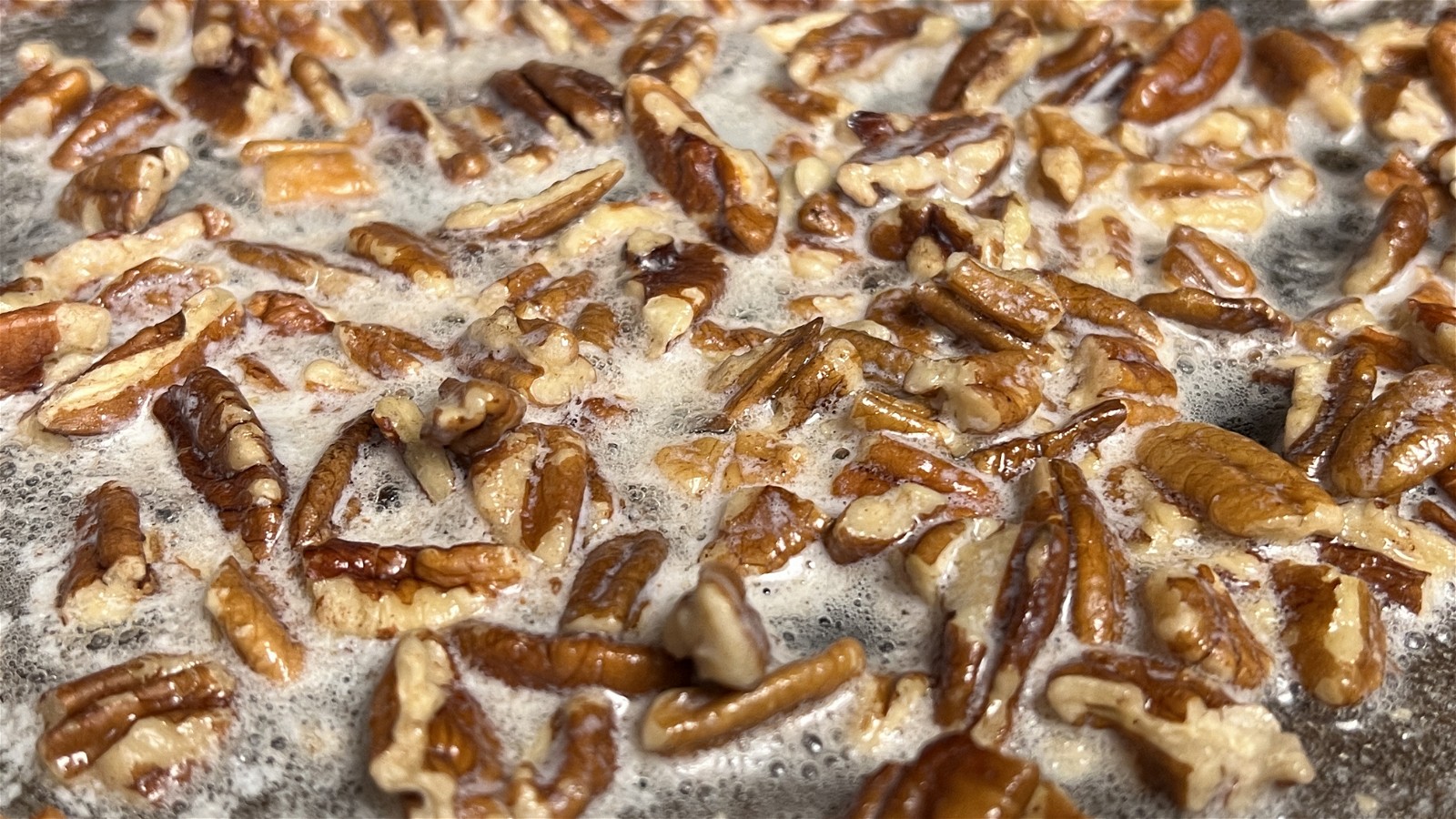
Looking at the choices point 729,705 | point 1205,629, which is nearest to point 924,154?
point 1205,629

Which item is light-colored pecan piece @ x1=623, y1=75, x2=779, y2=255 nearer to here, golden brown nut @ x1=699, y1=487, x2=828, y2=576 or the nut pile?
the nut pile

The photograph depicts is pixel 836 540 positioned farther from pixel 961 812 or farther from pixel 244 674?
pixel 244 674

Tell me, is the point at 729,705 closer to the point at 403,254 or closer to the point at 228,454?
the point at 228,454

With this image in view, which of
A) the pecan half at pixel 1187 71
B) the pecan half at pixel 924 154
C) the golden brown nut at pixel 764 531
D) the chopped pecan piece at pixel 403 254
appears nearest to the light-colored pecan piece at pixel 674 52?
the pecan half at pixel 924 154

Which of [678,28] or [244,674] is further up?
[678,28]

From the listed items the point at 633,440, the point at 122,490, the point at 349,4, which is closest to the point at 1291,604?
the point at 633,440
